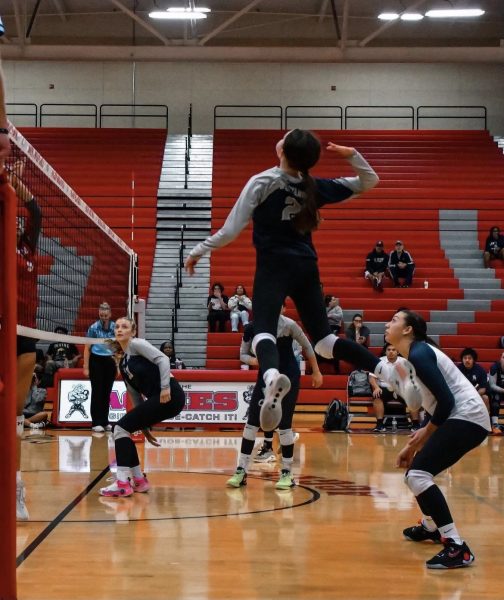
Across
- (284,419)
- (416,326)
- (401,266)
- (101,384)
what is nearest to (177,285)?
(401,266)

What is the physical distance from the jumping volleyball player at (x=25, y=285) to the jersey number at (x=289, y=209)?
182 centimetres

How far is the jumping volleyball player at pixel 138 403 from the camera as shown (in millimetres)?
8766

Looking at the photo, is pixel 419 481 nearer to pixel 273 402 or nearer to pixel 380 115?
pixel 273 402

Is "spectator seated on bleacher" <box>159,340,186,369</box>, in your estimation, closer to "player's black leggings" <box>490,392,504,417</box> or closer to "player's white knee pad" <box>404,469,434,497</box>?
"player's black leggings" <box>490,392,504,417</box>

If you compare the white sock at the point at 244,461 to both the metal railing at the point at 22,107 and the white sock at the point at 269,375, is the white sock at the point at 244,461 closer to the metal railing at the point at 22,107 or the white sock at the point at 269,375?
the white sock at the point at 269,375

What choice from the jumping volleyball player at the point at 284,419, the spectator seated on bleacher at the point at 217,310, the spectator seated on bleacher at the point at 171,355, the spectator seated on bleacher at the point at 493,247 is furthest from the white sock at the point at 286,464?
A: the spectator seated on bleacher at the point at 493,247

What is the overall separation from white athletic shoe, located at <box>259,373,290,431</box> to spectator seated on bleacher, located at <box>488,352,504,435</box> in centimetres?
1251

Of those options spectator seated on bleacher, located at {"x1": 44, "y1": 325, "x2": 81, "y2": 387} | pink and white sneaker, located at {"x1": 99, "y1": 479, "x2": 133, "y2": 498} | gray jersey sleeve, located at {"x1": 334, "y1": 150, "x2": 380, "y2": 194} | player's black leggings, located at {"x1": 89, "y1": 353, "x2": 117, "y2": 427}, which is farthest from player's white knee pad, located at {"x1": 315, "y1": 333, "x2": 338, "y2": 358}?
spectator seated on bleacher, located at {"x1": 44, "y1": 325, "x2": 81, "y2": 387}

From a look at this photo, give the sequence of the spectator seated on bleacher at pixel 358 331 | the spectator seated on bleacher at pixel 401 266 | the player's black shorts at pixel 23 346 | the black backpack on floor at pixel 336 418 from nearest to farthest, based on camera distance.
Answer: the player's black shorts at pixel 23 346 → the black backpack on floor at pixel 336 418 → the spectator seated on bleacher at pixel 358 331 → the spectator seated on bleacher at pixel 401 266

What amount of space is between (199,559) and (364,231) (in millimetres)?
19810

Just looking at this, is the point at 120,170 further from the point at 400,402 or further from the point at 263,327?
the point at 263,327

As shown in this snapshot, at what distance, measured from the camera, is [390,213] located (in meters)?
25.8

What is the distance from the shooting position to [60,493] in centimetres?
887

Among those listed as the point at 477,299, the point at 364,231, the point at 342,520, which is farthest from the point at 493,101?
the point at 342,520
